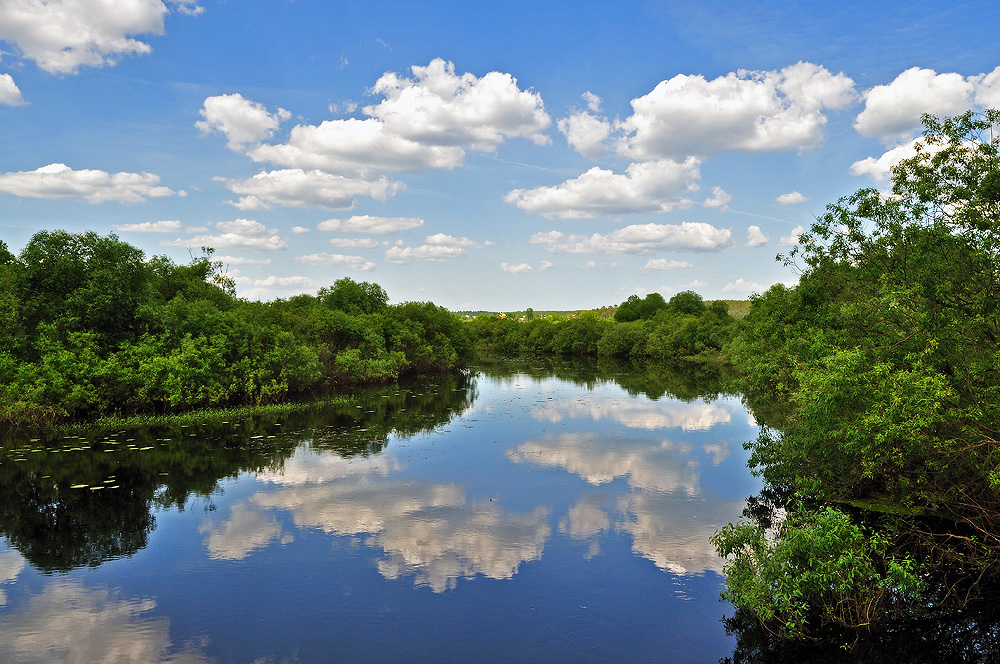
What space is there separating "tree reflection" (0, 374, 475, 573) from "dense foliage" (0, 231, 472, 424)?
2917 millimetres

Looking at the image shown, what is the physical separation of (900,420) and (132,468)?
24.4m

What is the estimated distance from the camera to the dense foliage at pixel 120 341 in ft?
95.7

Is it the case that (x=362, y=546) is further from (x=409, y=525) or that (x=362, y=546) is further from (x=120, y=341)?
(x=120, y=341)

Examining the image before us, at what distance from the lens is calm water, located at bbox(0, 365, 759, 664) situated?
11.5 m

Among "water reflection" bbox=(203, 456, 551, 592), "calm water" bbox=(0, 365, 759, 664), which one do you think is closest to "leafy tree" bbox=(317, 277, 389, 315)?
"calm water" bbox=(0, 365, 759, 664)

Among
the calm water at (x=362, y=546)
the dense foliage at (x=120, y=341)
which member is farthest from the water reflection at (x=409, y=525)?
the dense foliage at (x=120, y=341)

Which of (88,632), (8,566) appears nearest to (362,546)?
(88,632)

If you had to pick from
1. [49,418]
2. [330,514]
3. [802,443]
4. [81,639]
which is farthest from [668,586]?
[49,418]

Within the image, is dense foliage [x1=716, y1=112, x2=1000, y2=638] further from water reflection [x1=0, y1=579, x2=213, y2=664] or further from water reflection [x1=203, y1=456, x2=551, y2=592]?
water reflection [x1=0, y1=579, x2=213, y2=664]

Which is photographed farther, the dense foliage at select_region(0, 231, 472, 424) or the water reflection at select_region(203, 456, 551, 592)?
the dense foliage at select_region(0, 231, 472, 424)

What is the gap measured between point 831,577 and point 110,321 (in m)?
35.0

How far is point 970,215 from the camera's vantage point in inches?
531

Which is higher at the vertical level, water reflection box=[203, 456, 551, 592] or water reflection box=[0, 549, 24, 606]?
water reflection box=[0, 549, 24, 606]

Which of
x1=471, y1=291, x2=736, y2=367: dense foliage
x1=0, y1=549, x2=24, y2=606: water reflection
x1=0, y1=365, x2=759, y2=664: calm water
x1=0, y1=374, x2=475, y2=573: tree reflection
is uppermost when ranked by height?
x1=471, y1=291, x2=736, y2=367: dense foliage
